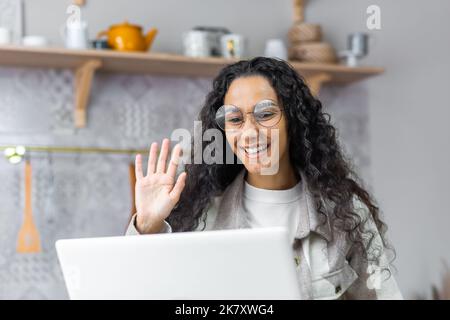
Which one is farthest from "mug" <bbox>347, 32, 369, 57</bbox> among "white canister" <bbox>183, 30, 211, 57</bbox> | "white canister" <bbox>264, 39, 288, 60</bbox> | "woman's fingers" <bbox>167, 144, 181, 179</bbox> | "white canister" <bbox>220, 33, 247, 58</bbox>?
"woman's fingers" <bbox>167, 144, 181, 179</bbox>

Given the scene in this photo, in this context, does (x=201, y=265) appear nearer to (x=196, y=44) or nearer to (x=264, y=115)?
(x=264, y=115)

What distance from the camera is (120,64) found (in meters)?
2.11

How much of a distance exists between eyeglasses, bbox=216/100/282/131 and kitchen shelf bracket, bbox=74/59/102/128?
0.94 m

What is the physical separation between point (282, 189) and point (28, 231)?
110cm

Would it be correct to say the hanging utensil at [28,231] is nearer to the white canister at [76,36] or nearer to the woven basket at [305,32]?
the white canister at [76,36]

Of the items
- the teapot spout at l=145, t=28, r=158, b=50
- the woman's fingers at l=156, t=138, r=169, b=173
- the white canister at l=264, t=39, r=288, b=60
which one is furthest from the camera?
the white canister at l=264, t=39, r=288, b=60

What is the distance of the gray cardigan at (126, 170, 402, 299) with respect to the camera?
112 centimetres

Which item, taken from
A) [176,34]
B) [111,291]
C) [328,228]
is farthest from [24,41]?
[111,291]

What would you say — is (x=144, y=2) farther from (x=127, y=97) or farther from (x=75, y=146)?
(x=75, y=146)

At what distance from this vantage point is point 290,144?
128cm

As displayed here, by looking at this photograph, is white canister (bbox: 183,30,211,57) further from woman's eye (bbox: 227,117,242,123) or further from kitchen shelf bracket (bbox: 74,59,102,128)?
woman's eye (bbox: 227,117,242,123)

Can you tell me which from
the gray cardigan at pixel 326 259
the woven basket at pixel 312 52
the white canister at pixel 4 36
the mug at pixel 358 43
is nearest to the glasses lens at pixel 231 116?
the gray cardigan at pixel 326 259

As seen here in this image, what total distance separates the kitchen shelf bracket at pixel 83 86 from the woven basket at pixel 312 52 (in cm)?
69

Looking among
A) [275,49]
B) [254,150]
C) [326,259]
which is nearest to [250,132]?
[254,150]
